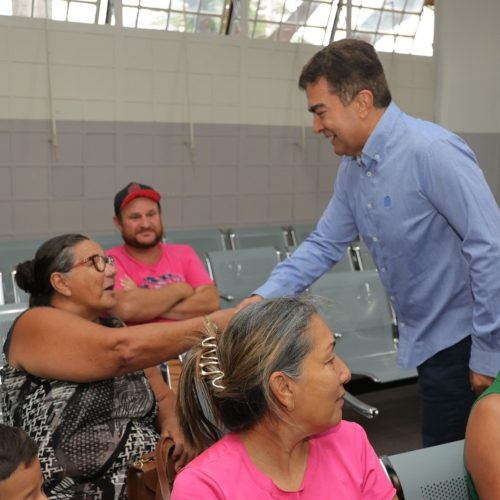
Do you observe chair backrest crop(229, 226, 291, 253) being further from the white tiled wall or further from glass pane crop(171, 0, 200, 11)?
Answer: glass pane crop(171, 0, 200, 11)

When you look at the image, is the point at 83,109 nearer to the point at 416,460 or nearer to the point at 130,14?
the point at 130,14

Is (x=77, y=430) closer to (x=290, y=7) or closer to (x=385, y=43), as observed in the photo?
(x=290, y=7)

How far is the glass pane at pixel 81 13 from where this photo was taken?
6.05 m

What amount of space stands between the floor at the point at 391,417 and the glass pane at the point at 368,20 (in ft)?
12.7

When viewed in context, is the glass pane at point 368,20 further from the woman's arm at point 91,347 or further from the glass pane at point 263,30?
the woman's arm at point 91,347

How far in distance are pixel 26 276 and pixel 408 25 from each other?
21.0ft

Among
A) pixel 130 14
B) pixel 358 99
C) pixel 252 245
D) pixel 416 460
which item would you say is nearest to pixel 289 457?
pixel 416 460

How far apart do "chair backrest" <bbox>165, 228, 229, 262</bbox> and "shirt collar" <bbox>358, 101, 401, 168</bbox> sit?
3.19 metres

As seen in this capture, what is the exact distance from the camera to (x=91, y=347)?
212 centimetres

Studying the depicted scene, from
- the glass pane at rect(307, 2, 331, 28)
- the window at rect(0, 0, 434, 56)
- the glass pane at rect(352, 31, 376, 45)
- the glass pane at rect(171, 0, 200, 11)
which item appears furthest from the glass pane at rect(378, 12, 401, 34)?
the glass pane at rect(171, 0, 200, 11)

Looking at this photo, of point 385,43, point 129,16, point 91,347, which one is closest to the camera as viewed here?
point 91,347

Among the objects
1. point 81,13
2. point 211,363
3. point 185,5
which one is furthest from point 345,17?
point 211,363

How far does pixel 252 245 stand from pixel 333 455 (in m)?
4.28

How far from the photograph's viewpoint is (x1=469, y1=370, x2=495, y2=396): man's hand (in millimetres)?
2100
